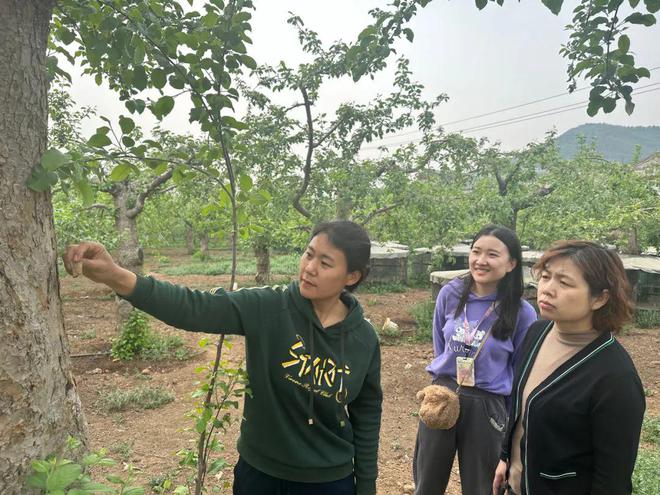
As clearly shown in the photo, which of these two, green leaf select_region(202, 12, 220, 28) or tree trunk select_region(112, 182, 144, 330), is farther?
tree trunk select_region(112, 182, 144, 330)

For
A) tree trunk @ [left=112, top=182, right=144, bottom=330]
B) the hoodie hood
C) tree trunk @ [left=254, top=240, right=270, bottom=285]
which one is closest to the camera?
the hoodie hood

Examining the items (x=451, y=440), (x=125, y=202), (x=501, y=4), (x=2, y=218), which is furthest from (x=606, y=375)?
(x=125, y=202)

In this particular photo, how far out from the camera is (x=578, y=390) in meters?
1.50

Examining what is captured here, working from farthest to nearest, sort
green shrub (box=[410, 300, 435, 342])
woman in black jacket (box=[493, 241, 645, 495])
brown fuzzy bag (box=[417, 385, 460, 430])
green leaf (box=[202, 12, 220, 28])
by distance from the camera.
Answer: green shrub (box=[410, 300, 435, 342]) < brown fuzzy bag (box=[417, 385, 460, 430]) < woman in black jacket (box=[493, 241, 645, 495]) < green leaf (box=[202, 12, 220, 28])

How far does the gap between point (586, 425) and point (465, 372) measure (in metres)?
0.73

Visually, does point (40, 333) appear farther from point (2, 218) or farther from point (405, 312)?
point (405, 312)

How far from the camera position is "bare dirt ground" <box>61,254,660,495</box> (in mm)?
3416

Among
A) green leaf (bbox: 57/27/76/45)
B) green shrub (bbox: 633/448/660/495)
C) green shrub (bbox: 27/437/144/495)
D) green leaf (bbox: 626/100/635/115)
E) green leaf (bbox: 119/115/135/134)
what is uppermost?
green leaf (bbox: 57/27/76/45)

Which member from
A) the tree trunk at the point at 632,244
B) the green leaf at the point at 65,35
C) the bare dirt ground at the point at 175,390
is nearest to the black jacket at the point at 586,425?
the bare dirt ground at the point at 175,390

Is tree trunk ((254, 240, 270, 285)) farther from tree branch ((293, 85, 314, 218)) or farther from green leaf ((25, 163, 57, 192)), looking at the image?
green leaf ((25, 163, 57, 192))

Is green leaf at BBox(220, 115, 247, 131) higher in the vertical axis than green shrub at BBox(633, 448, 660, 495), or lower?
higher

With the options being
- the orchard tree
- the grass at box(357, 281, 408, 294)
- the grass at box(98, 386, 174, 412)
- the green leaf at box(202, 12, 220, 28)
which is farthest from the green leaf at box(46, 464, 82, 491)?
the grass at box(357, 281, 408, 294)

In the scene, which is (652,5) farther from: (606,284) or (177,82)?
(177,82)

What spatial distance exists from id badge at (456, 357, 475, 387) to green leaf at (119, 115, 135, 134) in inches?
69.1
